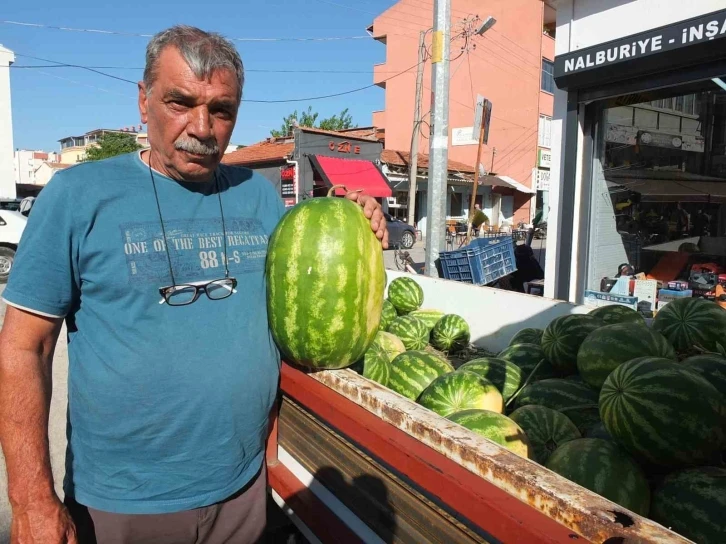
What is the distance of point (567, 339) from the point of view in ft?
8.84

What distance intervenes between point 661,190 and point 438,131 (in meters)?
3.24

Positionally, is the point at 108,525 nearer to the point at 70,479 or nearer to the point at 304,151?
the point at 70,479

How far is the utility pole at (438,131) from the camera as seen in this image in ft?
23.9

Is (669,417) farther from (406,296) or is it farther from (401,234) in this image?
(401,234)

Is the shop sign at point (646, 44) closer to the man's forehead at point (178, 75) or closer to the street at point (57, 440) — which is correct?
the man's forehead at point (178, 75)

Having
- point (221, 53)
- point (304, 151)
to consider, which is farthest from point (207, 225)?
point (304, 151)

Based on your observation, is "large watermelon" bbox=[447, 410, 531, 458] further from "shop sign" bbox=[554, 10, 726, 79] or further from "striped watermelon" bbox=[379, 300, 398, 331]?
"shop sign" bbox=[554, 10, 726, 79]

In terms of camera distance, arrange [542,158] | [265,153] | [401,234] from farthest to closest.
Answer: [542,158], [265,153], [401,234]

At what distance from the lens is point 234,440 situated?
1.76 metres

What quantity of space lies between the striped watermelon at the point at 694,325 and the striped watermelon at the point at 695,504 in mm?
1075

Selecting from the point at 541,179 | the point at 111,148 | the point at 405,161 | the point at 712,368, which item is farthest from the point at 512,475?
the point at 111,148

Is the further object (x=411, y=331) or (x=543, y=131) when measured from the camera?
(x=543, y=131)

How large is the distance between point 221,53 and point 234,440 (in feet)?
4.34

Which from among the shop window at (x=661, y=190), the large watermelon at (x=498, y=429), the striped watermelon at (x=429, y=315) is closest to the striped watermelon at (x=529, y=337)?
the striped watermelon at (x=429, y=315)
